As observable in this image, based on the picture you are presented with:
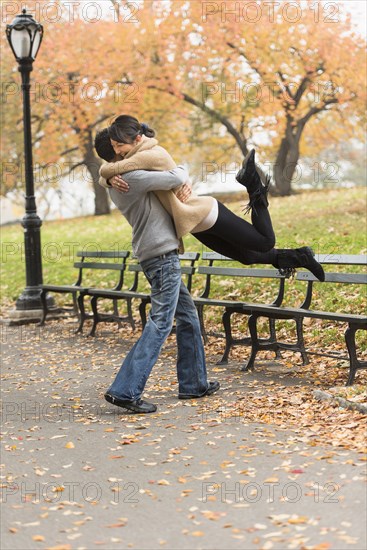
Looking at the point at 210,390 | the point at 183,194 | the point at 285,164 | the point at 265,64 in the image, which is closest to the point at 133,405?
the point at 210,390

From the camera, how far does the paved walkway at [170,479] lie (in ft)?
13.3

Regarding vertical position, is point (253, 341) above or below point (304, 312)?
below

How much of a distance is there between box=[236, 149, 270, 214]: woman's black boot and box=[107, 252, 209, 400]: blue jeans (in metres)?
0.80

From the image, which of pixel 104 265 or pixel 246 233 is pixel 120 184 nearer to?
pixel 246 233

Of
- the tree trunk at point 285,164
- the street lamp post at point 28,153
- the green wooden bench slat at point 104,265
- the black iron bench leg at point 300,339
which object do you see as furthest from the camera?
the tree trunk at point 285,164

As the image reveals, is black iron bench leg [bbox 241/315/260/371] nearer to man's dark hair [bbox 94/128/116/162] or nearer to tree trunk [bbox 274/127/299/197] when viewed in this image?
man's dark hair [bbox 94/128/116/162]

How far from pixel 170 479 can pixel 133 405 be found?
176cm

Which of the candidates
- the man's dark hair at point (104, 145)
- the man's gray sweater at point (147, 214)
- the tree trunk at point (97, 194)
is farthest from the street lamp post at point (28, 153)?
the tree trunk at point (97, 194)

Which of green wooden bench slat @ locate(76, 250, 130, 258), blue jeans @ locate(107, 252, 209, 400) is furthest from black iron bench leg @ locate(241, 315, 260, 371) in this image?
green wooden bench slat @ locate(76, 250, 130, 258)

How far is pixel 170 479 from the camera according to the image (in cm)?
492

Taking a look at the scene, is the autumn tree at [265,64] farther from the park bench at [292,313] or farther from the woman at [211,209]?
the woman at [211,209]

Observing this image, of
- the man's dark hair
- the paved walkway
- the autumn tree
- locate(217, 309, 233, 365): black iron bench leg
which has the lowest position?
the paved walkway

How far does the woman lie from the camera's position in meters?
6.35

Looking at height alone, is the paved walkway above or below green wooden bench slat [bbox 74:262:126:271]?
below
